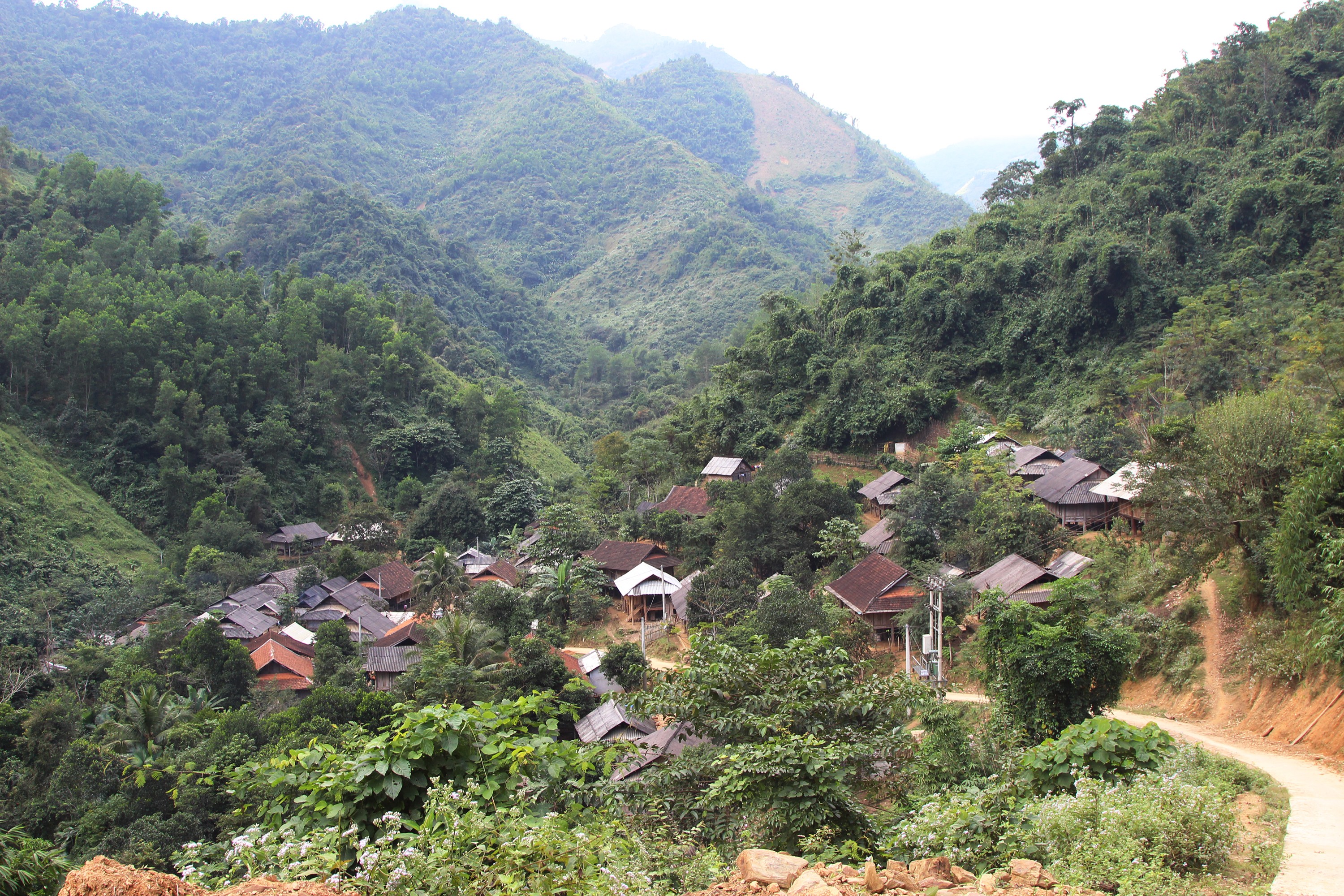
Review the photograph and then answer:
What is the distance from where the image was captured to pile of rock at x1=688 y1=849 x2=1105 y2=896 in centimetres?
419

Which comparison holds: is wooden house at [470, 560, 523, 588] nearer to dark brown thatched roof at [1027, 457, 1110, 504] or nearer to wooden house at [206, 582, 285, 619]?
wooden house at [206, 582, 285, 619]

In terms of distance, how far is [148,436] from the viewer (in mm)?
33875

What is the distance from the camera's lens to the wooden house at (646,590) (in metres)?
24.8

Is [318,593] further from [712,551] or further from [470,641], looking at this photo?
[712,551]

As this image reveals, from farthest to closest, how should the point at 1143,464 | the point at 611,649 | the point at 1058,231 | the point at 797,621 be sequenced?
the point at 1058,231 < the point at 611,649 < the point at 797,621 < the point at 1143,464

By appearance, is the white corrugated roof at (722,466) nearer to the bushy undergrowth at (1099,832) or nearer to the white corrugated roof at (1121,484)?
the white corrugated roof at (1121,484)

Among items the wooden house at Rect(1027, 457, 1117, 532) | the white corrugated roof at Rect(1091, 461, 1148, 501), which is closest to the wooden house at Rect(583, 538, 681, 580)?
the wooden house at Rect(1027, 457, 1117, 532)

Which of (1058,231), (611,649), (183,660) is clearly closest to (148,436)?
(183,660)

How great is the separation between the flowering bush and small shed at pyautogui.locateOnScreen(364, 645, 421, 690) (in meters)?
18.4

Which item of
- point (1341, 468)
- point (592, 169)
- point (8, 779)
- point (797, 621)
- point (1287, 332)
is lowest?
point (8, 779)

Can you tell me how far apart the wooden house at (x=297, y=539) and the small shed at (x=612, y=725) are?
69.5 ft

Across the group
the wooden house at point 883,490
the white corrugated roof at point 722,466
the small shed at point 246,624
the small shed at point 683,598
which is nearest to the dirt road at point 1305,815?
the small shed at point 683,598

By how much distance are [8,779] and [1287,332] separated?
33.1m

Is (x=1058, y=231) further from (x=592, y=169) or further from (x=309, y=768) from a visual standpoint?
(x=592, y=169)
